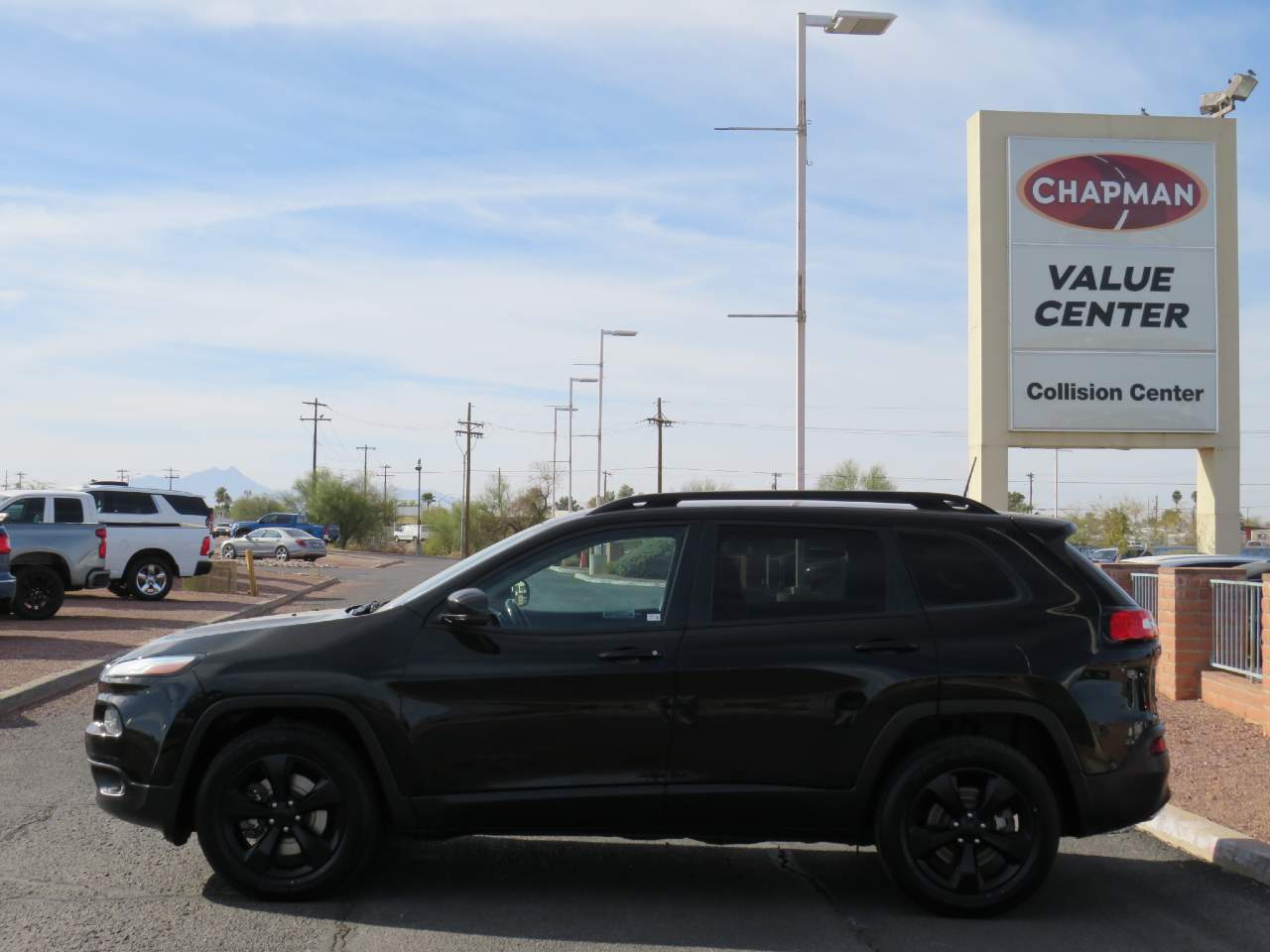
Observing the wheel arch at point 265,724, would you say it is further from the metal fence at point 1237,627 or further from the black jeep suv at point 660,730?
the metal fence at point 1237,627

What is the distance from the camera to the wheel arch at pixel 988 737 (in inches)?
236

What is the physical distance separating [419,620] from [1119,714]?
10.4 ft

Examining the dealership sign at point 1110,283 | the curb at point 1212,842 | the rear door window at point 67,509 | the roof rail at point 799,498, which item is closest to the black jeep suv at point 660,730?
the roof rail at point 799,498

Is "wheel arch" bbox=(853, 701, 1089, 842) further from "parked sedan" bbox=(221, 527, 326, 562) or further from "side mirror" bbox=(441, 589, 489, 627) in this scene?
"parked sedan" bbox=(221, 527, 326, 562)

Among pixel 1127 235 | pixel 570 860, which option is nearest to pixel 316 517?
pixel 1127 235

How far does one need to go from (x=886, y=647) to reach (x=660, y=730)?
107 centimetres

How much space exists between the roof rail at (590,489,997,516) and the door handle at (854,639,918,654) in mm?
778

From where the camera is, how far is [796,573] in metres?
6.23

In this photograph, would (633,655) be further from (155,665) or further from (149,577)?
(149,577)

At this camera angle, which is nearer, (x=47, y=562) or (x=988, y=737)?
(x=988, y=737)

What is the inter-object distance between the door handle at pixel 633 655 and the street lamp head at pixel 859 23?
528 inches

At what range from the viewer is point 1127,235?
24.2 meters

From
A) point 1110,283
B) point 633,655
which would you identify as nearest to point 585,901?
point 633,655

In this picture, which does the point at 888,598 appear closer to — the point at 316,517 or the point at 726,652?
the point at 726,652
